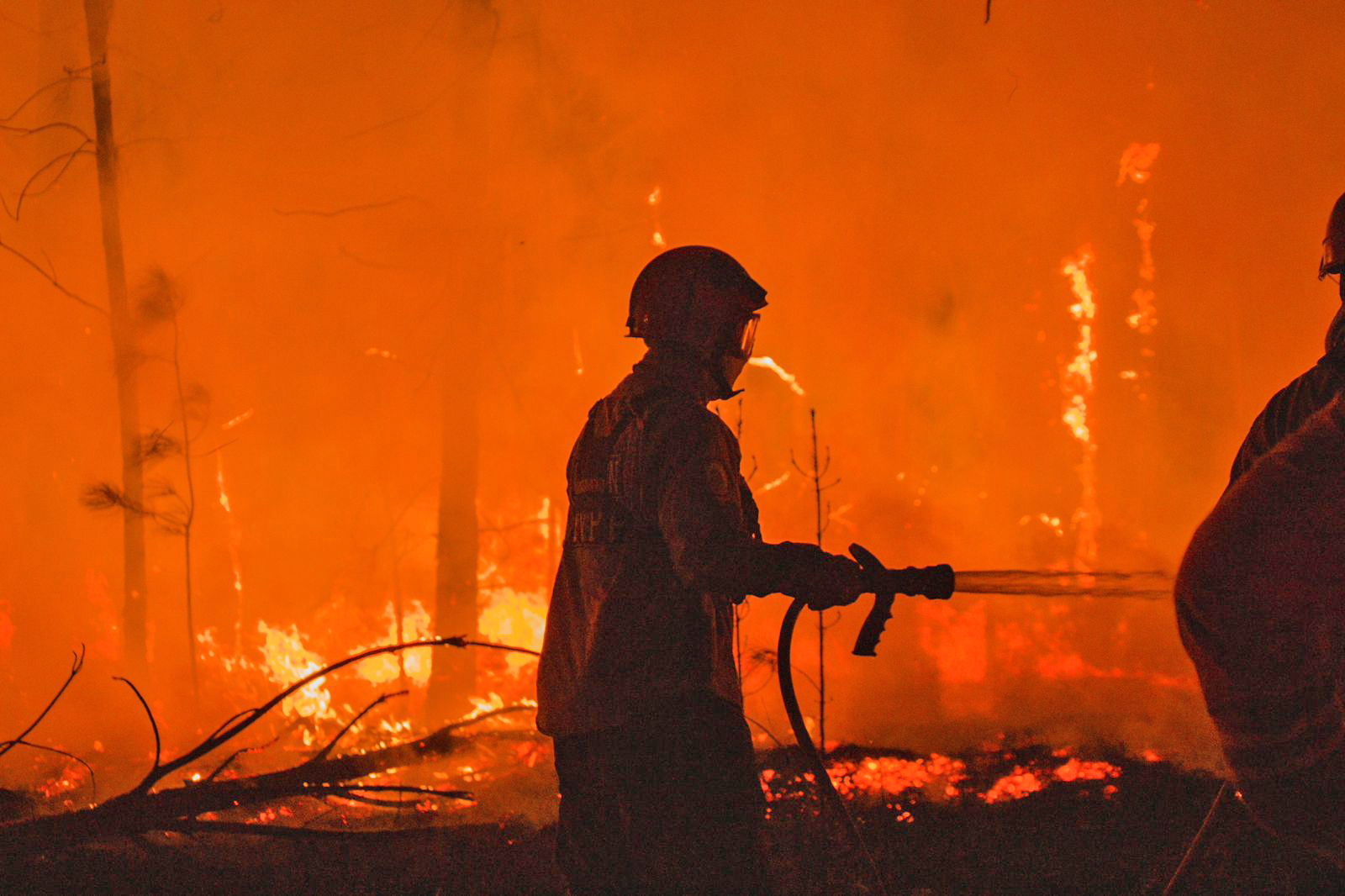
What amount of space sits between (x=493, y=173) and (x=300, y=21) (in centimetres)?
171

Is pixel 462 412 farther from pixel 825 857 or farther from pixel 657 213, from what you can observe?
pixel 825 857

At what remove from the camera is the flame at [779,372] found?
7207mm

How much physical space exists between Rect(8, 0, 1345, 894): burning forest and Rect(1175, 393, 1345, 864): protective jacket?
442cm

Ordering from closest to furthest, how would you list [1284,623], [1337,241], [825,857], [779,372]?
1. [1284,623]
2. [1337,241]
3. [825,857]
4. [779,372]

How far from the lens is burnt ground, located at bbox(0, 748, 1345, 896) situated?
4.05m

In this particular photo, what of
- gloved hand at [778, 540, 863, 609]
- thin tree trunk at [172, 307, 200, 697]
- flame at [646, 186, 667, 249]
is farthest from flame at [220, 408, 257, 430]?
gloved hand at [778, 540, 863, 609]

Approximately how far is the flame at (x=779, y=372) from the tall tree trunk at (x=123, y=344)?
4.44 meters

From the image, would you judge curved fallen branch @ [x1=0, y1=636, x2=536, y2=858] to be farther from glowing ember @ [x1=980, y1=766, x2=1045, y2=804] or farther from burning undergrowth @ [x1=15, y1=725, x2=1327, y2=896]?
glowing ember @ [x1=980, y1=766, x2=1045, y2=804]

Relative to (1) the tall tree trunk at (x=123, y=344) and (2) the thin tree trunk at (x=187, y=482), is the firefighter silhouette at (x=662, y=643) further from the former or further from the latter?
(1) the tall tree trunk at (x=123, y=344)

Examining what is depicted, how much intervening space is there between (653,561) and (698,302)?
0.77 metres

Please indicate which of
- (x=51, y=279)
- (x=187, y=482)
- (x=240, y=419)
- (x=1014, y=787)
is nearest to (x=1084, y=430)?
(x=1014, y=787)

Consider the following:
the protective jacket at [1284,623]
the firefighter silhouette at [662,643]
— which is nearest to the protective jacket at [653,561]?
the firefighter silhouette at [662,643]

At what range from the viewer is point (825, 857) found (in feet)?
14.2

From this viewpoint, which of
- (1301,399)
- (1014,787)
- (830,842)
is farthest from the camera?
(1014,787)
